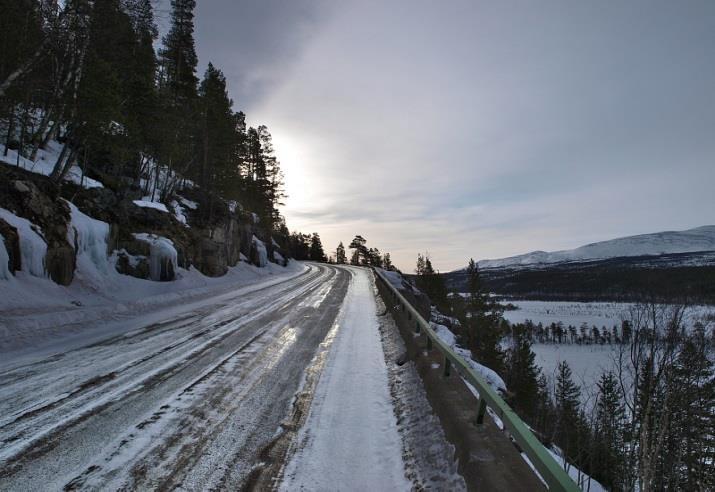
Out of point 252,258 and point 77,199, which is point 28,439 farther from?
point 252,258

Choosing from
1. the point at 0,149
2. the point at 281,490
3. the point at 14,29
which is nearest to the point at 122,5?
the point at 14,29

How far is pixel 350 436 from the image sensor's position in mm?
4109

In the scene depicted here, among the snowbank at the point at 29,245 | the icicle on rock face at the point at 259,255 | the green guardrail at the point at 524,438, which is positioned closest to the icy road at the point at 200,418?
the green guardrail at the point at 524,438

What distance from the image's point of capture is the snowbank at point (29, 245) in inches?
392

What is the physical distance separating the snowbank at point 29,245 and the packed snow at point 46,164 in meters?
5.73

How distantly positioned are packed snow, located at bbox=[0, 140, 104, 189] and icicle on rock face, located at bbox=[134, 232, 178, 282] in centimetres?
360

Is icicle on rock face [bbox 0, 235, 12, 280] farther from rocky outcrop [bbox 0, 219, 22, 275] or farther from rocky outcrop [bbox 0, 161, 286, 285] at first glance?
rocky outcrop [bbox 0, 161, 286, 285]

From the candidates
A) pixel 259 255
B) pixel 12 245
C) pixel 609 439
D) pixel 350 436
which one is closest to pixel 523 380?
pixel 259 255

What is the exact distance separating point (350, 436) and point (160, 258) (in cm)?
1473

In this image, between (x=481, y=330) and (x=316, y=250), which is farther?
(x=316, y=250)

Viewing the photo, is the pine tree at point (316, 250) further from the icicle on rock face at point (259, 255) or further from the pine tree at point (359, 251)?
the icicle on rock face at point (259, 255)

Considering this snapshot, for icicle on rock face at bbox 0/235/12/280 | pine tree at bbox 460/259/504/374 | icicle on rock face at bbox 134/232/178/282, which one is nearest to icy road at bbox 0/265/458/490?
icicle on rock face at bbox 0/235/12/280

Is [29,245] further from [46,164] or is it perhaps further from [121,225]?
[46,164]

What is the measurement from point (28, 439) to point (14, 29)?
1526cm
